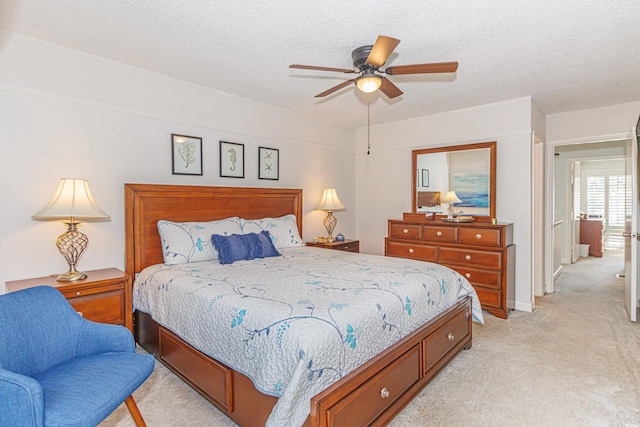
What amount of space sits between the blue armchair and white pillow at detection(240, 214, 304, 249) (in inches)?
75.0

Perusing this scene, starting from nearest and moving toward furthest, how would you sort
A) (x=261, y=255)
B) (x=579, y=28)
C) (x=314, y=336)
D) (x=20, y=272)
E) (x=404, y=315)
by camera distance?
(x=314, y=336), (x=404, y=315), (x=579, y=28), (x=20, y=272), (x=261, y=255)

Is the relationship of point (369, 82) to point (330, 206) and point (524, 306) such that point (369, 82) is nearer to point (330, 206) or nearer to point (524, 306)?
point (330, 206)

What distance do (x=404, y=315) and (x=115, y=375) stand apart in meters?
1.63

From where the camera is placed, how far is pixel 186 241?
3.14 m

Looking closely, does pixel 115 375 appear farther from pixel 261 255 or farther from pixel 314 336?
pixel 261 255

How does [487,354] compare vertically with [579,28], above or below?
below

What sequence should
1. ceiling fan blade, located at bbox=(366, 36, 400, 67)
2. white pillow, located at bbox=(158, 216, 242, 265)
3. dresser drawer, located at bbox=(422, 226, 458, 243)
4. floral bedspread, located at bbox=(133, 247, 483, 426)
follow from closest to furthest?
floral bedspread, located at bbox=(133, 247, 483, 426)
ceiling fan blade, located at bbox=(366, 36, 400, 67)
white pillow, located at bbox=(158, 216, 242, 265)
dresser drawer, located at bbox=(422, 226, 458, 243)

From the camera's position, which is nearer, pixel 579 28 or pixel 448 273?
pixel 579 28

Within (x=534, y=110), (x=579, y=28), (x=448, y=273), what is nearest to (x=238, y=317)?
(x=448, y=273)

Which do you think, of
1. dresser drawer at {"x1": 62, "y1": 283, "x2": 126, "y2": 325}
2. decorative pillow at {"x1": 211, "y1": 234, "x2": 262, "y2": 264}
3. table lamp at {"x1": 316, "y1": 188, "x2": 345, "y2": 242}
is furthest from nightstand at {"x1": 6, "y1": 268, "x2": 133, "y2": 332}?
table lamp at {"x1": 316, "y1": 188, "x2": 345, "y2": 242}

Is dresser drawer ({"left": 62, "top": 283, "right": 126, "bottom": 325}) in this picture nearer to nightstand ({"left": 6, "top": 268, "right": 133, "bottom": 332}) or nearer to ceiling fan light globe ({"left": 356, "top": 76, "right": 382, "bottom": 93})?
nightstand ({"left": 6, "top": 268, "right": 133, "bottom": 332})

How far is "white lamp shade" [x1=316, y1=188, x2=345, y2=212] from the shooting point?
15.9 ft

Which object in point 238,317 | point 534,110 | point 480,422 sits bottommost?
point 480,422

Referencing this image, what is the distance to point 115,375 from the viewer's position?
5.28ft
